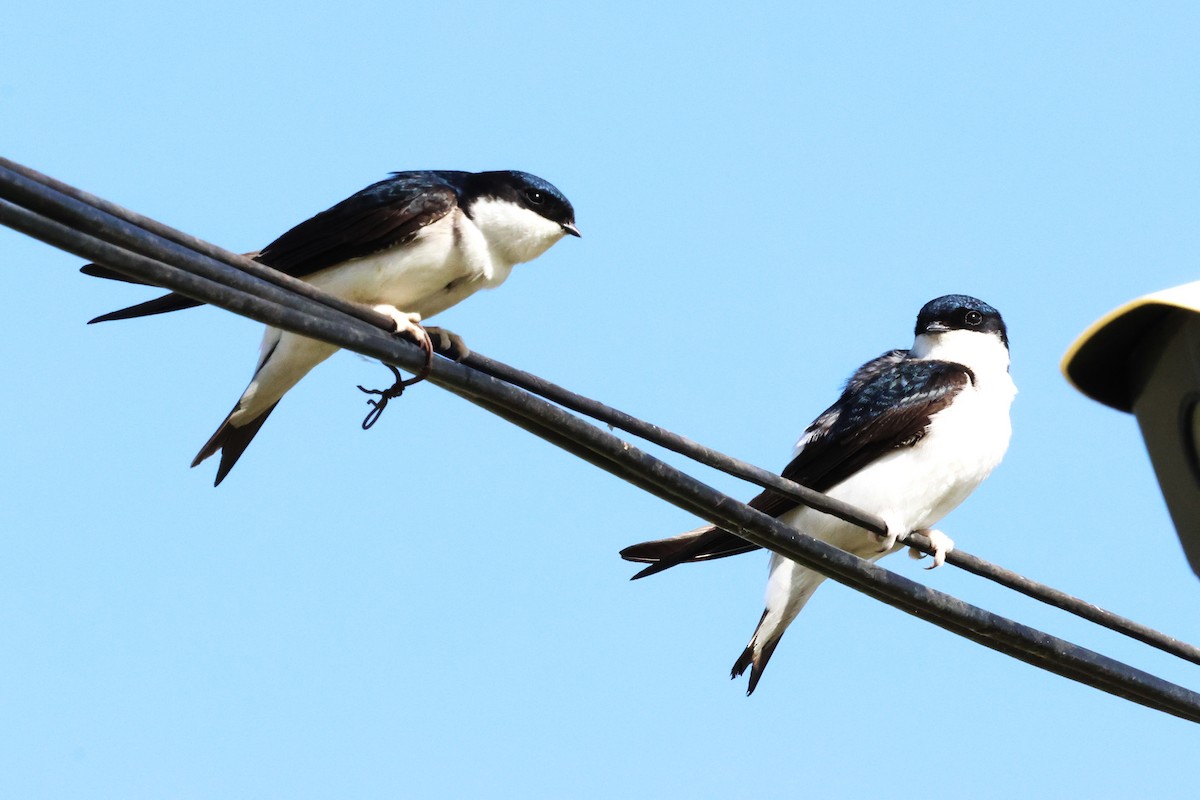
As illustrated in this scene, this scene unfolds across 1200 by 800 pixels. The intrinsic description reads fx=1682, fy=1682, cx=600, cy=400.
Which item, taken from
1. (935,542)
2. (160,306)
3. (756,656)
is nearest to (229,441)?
(160,306)

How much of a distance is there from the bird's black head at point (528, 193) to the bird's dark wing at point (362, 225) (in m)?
0.13

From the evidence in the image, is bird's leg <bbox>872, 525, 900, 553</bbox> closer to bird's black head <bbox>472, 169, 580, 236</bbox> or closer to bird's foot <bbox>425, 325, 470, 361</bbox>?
bird's black head <bbox>472, 169, 580, 236</bbox>

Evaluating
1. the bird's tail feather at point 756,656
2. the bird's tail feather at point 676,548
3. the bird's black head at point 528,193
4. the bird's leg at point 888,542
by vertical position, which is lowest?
the bird's tail feather at point 756,656

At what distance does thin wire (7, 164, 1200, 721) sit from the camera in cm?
271

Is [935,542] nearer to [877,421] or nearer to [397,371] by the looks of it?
[877,421]

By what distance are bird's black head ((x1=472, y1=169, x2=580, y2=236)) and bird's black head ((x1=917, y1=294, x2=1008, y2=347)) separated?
1.70m

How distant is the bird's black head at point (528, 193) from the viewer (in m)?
5.30

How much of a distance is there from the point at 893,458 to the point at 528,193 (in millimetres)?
1647

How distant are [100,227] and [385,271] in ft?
7.77

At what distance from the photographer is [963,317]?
21.5 ft

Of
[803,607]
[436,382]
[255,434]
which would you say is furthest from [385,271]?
[803,607]

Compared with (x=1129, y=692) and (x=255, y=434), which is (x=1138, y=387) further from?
(x=255, y=434)

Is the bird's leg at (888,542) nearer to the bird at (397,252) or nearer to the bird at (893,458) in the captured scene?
the bird at (893,458)

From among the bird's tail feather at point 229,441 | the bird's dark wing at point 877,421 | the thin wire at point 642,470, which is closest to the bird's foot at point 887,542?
the bird's dark wing at point 877,421
